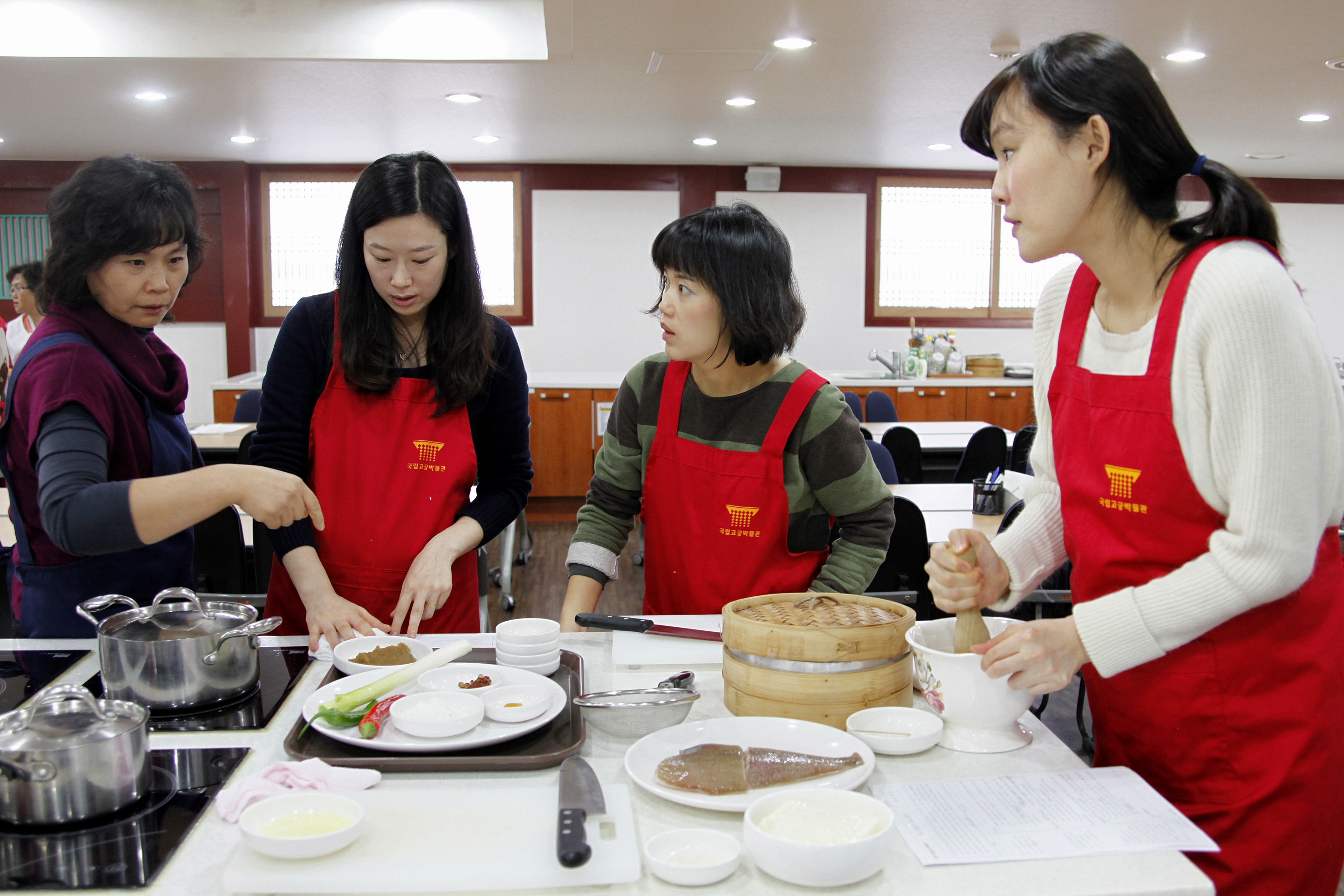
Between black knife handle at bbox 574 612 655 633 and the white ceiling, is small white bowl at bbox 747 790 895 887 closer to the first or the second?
black knife handle at bbox 574 612 655 633

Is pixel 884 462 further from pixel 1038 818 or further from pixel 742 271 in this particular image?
pixel 1038 818

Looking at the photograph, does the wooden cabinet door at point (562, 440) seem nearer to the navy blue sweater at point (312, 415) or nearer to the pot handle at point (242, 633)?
the navy blue sweater at point (312, 415)

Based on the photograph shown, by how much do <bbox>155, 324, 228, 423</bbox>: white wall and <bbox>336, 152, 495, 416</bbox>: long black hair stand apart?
24.9 ft

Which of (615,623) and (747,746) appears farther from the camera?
(615,623)

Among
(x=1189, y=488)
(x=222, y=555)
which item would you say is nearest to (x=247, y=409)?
(x=222, y=555)

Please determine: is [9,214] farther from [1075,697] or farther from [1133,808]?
[1133,808]

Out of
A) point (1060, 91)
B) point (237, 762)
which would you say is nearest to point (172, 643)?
point (237, 762)

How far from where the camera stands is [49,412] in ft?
5.02

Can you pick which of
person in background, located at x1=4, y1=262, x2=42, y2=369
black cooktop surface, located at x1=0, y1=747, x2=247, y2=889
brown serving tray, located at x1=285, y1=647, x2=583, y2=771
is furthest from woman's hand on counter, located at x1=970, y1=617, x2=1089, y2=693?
person in background, located at x1=4, y1=262, x2=42, y2=369

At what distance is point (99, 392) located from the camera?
1.62m

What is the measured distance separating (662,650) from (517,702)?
350 mm

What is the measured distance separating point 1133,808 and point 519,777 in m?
0.68

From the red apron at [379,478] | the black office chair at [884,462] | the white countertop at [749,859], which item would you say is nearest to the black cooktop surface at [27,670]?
the white countertop at [749,859]

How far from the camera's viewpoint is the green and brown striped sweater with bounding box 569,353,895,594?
5.94 feet
